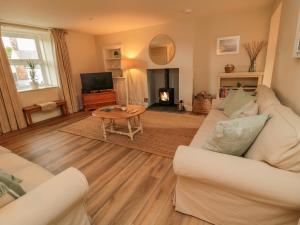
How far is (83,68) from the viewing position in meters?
5.24

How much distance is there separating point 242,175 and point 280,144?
0.30 metres

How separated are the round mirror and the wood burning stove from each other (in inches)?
13.4

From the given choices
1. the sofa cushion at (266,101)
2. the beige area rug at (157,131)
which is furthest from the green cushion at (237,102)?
the beige area rug at (157,131)

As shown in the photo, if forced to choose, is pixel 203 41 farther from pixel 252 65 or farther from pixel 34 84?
pixel 34 84

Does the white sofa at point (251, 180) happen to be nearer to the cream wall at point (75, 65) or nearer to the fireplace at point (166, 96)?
the fireplace at point (166, 96)

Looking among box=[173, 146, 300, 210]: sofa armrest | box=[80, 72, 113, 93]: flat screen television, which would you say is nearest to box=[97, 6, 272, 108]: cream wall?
box=[80, 72, 113, 93]: flat screen television

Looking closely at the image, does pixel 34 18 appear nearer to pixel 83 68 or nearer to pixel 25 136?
pixel 83 68

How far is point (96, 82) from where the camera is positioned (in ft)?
16.3

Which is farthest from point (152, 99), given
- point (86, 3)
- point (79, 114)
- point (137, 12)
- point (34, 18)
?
point (34, 18)

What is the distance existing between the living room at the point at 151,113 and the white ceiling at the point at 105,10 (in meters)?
0.03

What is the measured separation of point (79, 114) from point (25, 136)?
1.49 m

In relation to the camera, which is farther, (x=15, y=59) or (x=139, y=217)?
(x=15, y=59)

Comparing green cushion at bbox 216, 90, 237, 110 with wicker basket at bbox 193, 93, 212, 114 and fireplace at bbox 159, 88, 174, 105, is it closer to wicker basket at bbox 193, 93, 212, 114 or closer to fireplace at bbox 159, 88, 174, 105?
wicker basket at bbox 193, 93, 212, 114

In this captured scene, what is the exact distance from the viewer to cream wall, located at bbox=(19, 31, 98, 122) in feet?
13.5
